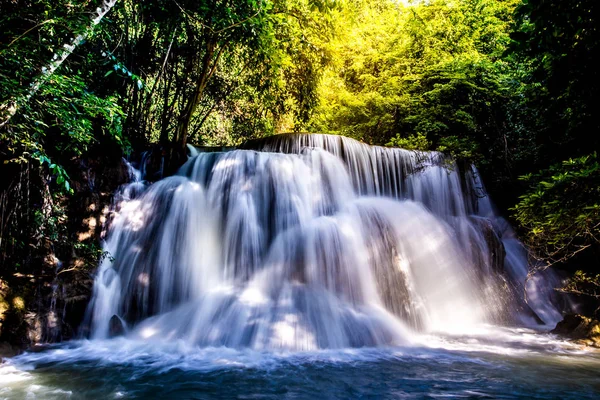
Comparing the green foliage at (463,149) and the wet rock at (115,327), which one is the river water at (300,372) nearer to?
the wet rock at (115,327)

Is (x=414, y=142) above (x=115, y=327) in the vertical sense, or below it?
above

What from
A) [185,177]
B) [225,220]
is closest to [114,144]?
[185,177]

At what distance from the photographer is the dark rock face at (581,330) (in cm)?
556

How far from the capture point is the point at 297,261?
272 inches

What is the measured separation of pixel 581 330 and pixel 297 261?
5.06 meters

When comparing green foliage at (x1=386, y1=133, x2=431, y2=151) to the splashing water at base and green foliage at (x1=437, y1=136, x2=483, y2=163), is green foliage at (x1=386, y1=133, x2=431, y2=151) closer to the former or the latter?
green foliage at (x1=437, y1=136, x2=483, y2=163)

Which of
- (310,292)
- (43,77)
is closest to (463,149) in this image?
(310,292)

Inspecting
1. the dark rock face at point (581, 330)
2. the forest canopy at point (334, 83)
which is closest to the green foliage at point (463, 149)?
the forest canopy at point (334, 83)

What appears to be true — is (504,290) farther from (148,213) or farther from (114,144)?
(114,144)

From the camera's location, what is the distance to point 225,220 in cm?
761

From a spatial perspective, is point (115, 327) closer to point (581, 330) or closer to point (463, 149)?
point (581, 330)

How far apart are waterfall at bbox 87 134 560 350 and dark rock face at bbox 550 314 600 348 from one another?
1.05 metres

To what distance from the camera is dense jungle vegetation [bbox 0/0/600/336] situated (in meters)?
3.42

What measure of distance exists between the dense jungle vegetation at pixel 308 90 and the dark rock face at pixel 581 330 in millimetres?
783
